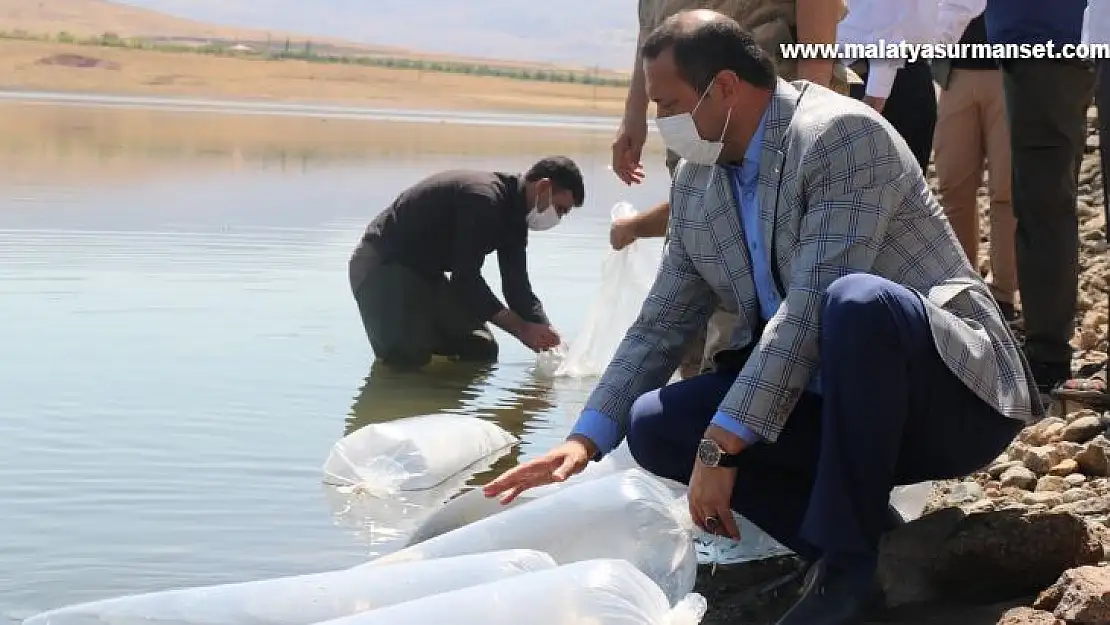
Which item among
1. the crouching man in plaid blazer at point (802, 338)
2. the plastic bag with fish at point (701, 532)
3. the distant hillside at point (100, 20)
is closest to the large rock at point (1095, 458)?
the plastic bag with fish at point (701, 532)

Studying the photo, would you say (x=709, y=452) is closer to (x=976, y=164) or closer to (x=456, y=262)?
(x=976, y=164)

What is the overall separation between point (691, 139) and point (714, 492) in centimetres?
65

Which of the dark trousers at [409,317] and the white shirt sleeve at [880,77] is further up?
the white shirt sleeve at [880,77]

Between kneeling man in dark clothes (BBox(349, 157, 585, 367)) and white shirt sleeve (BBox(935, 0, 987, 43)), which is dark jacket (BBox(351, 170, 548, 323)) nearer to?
kneeling man in dark clothes (BBox(349, 157, 585, 367))

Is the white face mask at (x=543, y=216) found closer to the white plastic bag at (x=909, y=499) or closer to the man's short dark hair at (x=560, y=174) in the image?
the man's short dark hair at (x=560, y=174)

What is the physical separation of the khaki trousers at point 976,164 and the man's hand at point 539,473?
2832mm

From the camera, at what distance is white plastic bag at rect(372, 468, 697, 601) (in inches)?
128

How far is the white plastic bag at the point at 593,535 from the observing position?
3242mm

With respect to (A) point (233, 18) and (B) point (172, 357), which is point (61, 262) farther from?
(A) point (233, 18)

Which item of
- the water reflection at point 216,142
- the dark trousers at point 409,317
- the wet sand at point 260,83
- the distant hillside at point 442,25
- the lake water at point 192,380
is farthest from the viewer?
the distant hillside at point 442,25

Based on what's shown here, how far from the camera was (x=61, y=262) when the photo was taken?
8.65 metres

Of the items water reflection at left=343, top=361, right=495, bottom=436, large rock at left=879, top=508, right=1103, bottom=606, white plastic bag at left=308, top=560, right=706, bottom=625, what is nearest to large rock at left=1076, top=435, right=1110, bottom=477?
large rock at left=879, top=508, right=1103, bottom=606

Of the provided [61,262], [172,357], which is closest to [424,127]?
[61,262]

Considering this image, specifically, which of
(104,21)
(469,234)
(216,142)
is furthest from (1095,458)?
(104,21)
